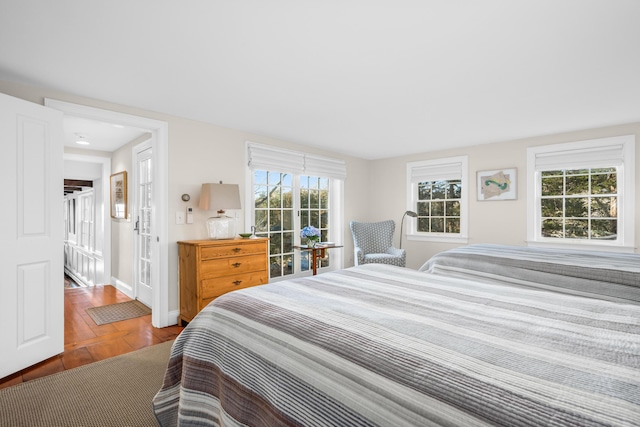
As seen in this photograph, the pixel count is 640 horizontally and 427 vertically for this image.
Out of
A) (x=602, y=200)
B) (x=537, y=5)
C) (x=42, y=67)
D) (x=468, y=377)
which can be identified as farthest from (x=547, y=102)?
(x=42, y=67)

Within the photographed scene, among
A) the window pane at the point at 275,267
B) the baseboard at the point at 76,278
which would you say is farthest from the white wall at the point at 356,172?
the baseboard at the point at 76,278

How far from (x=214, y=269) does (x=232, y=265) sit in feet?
0.64

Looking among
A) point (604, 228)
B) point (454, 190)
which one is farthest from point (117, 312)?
point (604, 228)

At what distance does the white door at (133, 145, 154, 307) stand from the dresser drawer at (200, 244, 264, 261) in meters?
1.45

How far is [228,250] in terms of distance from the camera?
326 centimetres

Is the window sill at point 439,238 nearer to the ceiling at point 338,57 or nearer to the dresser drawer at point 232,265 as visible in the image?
the ceiling at point 338,57

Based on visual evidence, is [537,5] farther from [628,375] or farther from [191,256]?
[191,256]

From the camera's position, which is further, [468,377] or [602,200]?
[602,200]

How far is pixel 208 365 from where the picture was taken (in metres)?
1.37

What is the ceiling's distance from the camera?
1670 mm

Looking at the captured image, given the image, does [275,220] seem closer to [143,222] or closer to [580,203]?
[143,222]

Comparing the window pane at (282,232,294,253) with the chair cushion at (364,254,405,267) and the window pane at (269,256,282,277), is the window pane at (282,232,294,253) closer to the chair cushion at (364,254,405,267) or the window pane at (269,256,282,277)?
the window pane at (269,256,282,277)

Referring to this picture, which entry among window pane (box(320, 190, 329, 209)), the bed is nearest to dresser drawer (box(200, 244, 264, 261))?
the bed

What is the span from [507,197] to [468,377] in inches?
172
